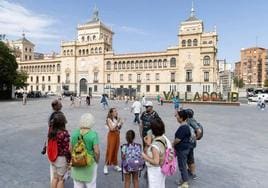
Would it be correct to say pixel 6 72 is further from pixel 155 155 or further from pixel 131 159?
pixel 155 155

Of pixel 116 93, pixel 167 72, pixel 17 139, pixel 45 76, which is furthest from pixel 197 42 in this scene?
pixel 17 139

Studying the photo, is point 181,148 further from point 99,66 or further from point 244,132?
point 99,66

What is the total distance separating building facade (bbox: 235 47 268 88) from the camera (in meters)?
120

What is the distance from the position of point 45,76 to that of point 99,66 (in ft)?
71.5

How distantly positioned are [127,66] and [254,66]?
7592 centimetres

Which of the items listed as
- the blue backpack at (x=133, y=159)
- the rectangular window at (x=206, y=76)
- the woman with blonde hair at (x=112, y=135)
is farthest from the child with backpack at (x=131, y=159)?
the rectangular window at (x=206, y=76)

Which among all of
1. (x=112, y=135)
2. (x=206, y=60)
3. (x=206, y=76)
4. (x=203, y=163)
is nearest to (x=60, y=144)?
(x=112, y=135)

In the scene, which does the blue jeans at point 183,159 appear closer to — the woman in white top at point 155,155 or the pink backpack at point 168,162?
the pink backpack at point 168,162

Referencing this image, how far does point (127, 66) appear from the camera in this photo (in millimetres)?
76188

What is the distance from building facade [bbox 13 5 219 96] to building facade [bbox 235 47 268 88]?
6149 centimetres

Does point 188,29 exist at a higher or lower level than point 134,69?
higher

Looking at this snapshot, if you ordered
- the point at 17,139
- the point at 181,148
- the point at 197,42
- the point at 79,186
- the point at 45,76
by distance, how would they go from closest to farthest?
the point at 79,186
the point at 181,148
the point at 17,139
the point at 197,42
the point at 45,76

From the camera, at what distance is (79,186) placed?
14.6 ft

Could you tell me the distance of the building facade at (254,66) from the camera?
11984 centimetres
